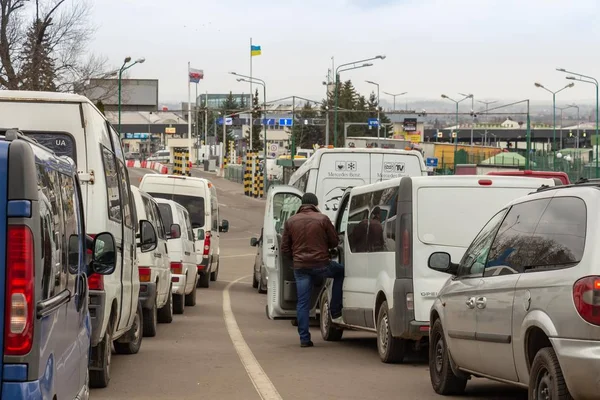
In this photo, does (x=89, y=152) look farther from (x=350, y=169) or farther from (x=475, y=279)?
(x=350, y=169)

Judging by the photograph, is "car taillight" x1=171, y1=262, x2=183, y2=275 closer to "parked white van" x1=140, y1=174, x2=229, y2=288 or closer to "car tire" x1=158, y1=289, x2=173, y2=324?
"car tire" x1=158, y1=289, x2=173, y2=324

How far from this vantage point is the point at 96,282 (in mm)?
10055

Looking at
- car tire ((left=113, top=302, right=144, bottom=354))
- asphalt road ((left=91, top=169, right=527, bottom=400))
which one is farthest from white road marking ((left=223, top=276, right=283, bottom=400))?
car tire ((left=113, top=302, right=144, bottom=354))

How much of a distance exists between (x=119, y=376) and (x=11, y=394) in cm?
644

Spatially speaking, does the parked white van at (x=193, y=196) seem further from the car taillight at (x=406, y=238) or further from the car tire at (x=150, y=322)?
the car taillight at (x=406, y=238)

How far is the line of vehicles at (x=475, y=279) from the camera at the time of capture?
286 inches

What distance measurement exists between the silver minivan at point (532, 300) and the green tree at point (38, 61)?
43929 millimetres

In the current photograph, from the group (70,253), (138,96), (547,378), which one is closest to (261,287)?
(547,378)

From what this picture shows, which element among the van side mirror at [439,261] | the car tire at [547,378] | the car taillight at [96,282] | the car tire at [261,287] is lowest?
the car tire at [261,287]

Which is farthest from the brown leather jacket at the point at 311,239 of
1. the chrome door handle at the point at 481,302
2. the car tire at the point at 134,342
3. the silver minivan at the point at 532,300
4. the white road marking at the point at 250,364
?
the chrome door handle at the point at 481,302

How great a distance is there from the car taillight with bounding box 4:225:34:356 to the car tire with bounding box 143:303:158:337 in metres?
10.2

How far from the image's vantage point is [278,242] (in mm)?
15375

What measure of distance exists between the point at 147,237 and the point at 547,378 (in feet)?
20.6

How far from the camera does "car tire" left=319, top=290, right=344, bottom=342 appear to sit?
15445 millimetres
